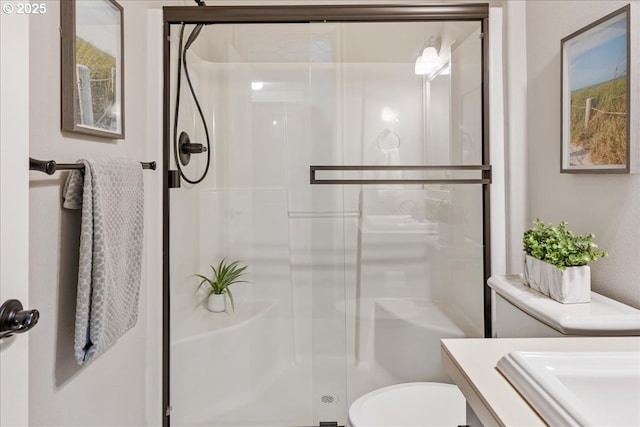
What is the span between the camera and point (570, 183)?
1.53 m

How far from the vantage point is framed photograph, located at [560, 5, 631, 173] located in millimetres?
1228

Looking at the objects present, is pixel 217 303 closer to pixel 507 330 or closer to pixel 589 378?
pixel 507 330

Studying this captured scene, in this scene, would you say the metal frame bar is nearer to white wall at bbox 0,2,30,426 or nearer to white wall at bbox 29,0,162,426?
white wall at bbox 29,0,162,426

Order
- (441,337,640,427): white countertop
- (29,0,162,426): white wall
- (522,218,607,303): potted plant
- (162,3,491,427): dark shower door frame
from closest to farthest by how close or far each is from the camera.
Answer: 1. (441,337,640,427): white countertop
2. (29,0,162,426): white wall
3. (522,218,607,303): potted plant
4. (162,3,491,427): dark shower door frame

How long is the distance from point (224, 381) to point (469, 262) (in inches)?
45.8

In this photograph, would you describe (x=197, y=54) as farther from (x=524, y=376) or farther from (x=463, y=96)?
(x=524, y=376)

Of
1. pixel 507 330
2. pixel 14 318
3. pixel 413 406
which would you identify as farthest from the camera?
pixel 413 406

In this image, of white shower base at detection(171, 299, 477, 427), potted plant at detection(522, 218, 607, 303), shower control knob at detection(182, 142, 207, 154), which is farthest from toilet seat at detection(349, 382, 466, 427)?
shower control knob at detection(182, 142, 207, 154)

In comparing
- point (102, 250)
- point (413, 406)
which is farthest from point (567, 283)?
point (102, 250)

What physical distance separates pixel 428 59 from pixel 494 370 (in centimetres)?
135

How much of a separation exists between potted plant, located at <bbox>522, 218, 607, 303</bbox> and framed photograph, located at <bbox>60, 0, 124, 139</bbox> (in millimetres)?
1390

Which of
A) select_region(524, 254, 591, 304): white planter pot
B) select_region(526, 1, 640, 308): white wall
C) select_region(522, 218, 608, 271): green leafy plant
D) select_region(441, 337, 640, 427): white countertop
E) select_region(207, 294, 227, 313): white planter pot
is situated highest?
select_region(526, 1, 640, 308): white wall

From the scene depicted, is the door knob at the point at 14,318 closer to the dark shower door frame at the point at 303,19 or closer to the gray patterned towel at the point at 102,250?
the gray patterned towel at the point at 102,250

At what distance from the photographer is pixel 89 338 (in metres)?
1.17
